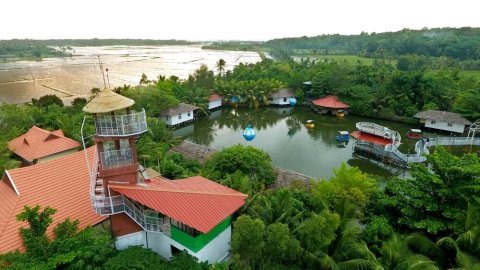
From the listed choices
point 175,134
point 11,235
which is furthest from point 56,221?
point 175,134

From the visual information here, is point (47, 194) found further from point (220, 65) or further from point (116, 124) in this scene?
Result: point (220, 65)

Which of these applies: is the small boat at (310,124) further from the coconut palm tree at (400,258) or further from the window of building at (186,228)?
the window of building at (186,228)

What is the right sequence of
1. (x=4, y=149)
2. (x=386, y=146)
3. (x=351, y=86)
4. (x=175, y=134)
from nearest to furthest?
(x=4, y=149) → (x=386, y=146) → (x=175, y=134) → (x=351, y=86)

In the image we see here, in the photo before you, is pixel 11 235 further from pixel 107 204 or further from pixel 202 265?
pixel 202 265

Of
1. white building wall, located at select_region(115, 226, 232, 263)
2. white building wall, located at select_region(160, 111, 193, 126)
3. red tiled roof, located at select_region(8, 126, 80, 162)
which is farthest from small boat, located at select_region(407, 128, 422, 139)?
red tiled roof, located at select_region(8, 126, 80, 162)

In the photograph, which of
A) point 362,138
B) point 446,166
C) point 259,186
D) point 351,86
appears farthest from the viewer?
point 351,86

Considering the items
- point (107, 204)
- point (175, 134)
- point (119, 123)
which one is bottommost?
point (175, 134)

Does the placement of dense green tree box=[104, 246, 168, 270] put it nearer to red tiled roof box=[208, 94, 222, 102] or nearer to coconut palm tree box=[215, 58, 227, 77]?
red tiled roof box=[208, 94, 222, 102]
